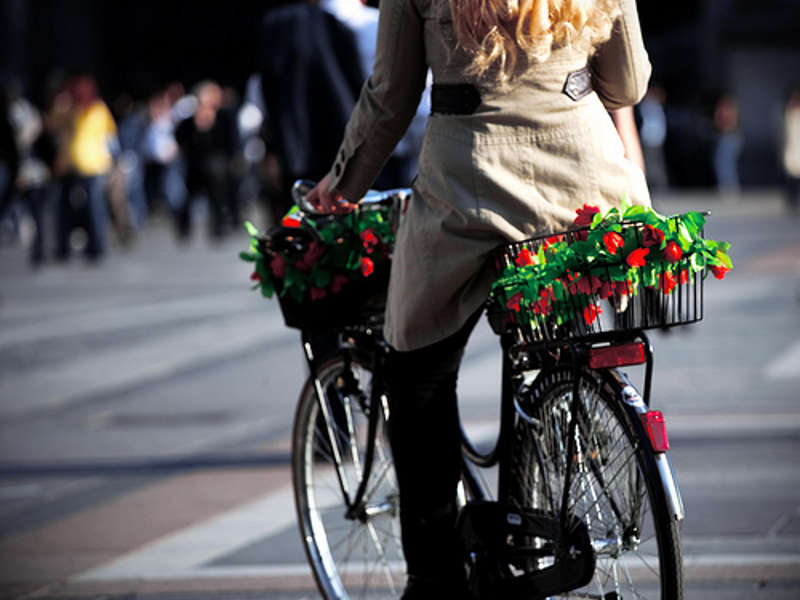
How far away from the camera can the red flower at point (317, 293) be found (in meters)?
3.67

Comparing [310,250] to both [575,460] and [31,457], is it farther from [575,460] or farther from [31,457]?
[31,457]

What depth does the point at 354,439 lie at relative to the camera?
156 inches

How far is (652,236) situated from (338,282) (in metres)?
1.06

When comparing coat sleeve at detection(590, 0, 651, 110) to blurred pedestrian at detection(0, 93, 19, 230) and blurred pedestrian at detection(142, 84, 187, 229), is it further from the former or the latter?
blurred pedestrian at detection(142, 84, 187, 229)

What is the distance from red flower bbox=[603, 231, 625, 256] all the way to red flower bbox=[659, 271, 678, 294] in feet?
0.35

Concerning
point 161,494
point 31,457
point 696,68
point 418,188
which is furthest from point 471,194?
point 696,68

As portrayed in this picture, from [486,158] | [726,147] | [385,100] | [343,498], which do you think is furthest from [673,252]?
[726,147]

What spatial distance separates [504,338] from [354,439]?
904 mm

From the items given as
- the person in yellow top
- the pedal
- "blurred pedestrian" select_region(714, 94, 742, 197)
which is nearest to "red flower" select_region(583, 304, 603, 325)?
the pedal

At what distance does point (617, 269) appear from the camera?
285 cm

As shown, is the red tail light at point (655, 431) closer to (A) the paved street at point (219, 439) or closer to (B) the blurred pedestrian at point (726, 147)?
(A) the paved street at point (219, 439)

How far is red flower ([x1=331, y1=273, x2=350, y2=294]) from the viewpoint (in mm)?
A: 3664

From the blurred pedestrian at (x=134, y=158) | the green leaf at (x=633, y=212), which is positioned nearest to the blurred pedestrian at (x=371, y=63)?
the green leaf at (x=633, y=212)

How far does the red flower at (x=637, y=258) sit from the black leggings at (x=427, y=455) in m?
0.58
